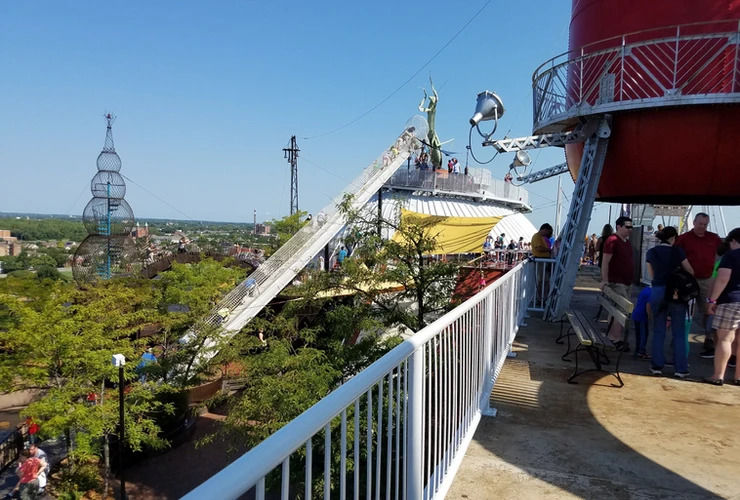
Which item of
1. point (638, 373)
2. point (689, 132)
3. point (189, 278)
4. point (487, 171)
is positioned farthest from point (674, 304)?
point (487, 171)

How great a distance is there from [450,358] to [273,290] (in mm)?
14210

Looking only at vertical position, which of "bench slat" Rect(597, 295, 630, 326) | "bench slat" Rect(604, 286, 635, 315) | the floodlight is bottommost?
"bench slat" Rect(597, 295, 630, 326)

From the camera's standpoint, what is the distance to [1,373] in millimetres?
9875

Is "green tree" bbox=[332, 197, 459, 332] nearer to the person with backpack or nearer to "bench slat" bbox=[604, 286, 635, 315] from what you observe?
"bench slat" bbox=[604, 286, 635, 315]

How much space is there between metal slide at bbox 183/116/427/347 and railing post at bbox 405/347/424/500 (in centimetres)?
1152

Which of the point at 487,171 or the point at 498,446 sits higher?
the point at 487,171

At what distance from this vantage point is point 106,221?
25.1 meters

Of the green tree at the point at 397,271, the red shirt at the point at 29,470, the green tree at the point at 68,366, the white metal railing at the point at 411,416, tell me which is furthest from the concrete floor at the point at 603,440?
the red shirt at the point at 29,470

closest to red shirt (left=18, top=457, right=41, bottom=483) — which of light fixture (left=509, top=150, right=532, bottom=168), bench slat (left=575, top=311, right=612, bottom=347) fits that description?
bench slat (left=575, top=311, right=612, bottom=347)

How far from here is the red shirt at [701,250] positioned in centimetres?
693

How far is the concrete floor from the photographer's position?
3.47 metres

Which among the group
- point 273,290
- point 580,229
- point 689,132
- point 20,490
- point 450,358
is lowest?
point 20,490

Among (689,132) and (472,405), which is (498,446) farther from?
(689,132)

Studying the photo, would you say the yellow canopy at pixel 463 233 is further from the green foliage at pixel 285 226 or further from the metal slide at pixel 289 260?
the green foliage at pixel 285 226
